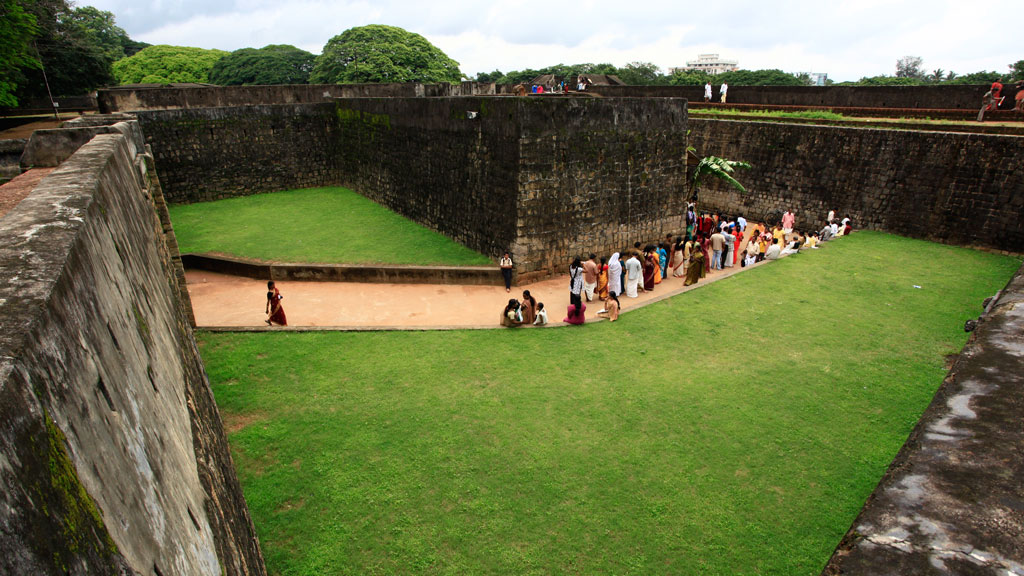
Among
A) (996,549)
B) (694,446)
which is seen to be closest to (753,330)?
(694,446)

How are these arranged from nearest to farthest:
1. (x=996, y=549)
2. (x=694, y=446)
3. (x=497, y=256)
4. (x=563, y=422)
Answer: (x=996, y=549), (x=694, y=446), (x=563, y=422), (x=497, y=256)

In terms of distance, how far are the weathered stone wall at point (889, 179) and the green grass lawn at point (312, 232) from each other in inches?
354

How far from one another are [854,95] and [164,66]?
48685 millimetres

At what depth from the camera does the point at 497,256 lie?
1027 cm

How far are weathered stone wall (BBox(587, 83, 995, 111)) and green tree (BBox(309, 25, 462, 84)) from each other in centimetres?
2063

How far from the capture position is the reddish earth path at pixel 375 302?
8.49m

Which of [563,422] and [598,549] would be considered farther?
[563,422]

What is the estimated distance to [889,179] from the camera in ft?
39.9

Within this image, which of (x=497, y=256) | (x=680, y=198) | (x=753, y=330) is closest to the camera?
(x=753, y=330)

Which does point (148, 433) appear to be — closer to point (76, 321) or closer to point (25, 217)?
point (76, 321)

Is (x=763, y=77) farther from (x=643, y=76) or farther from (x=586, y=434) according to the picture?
(x=586, y=434)

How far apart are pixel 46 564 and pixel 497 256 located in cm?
939

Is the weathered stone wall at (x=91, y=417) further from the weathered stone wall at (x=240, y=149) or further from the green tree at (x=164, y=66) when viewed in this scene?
the green tree at (x=164, y=66)

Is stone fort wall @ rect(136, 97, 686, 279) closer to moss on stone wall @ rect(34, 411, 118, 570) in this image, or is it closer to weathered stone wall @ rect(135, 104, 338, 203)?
weathered stone wall @ rect(135, 104, 338, 203)
